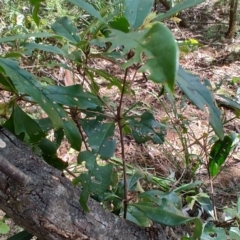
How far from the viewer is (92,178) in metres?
0.78

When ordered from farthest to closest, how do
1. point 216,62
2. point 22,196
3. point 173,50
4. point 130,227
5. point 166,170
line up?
point 216,62 < point 166,170 < point 130,227 < point 22,196 < point 173,50

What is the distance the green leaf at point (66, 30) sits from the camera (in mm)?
846

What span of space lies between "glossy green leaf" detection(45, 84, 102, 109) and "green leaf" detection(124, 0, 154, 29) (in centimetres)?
21

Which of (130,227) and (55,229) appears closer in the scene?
(55,229)

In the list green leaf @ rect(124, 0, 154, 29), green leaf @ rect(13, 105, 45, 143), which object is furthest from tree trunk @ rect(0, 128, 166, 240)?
green leaf @ rect(124, 0, 154, 29)

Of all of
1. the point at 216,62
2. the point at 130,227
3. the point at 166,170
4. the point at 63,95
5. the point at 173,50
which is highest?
the point at 173,50

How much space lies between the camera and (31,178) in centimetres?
78

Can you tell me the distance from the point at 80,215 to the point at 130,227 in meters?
0.14

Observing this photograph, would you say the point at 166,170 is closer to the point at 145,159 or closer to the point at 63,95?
the point at 145,159

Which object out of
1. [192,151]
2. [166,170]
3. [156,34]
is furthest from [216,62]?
[156,34]

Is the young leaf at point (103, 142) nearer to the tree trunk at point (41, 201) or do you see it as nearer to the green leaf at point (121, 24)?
the tree trunk at point (41, 201)

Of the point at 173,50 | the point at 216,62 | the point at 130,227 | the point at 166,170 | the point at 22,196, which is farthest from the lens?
the point at 216,62

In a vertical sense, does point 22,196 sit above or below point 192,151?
above

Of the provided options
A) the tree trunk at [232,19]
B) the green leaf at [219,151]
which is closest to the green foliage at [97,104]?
the green leaf at [219,151]
